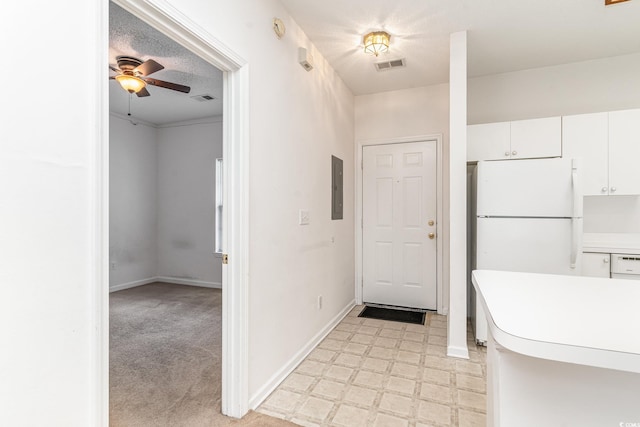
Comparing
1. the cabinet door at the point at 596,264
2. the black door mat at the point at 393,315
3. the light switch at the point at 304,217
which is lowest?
the black door mat at the point at 393,315

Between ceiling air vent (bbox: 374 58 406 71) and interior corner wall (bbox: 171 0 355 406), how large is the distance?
0.48m

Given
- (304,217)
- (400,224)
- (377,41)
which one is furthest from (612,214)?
(304,217)

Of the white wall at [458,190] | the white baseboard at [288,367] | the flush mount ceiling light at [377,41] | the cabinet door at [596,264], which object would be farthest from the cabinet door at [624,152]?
the white baseboard at [288,367]

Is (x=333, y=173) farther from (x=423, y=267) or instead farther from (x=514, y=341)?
(x=514, y=341)

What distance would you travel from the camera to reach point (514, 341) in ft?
2.38

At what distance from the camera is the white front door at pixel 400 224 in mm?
3752

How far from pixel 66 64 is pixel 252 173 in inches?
41.4

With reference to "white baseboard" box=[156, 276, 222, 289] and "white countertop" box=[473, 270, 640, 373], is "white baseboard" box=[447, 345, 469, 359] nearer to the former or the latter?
"white countertop" box=[473, 270, 640, 373]

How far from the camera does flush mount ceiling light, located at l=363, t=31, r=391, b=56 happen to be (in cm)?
261

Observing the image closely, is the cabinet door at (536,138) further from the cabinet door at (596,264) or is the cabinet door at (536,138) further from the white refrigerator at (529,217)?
the cabinet door at (596,264)

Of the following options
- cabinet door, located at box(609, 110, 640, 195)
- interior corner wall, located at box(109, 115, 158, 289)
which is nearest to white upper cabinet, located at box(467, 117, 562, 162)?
cabinet door, located at box(609, 110, 640, 195)

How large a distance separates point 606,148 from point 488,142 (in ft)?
3.07

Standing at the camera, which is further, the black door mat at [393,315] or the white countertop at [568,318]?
the black door mat at [393,315]

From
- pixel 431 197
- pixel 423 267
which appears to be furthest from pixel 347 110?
pixel 423 267
